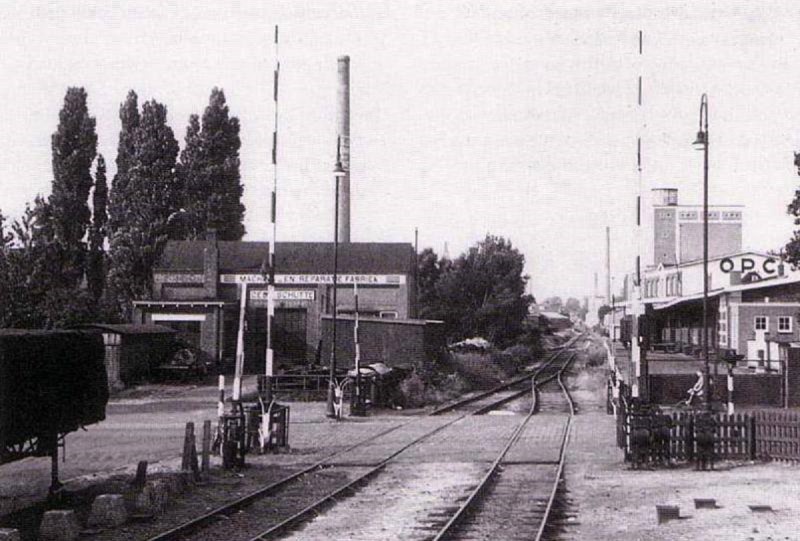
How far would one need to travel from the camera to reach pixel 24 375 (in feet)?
40.9

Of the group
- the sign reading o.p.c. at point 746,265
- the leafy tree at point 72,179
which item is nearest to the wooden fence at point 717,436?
the leafy tree at point 72,179

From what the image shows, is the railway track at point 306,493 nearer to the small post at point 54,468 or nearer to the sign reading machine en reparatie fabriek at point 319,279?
the small post at point 54,468

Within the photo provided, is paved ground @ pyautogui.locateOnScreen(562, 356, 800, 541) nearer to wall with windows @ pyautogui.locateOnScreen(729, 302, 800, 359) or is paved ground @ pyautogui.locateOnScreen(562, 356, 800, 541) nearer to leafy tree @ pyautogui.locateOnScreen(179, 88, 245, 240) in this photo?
wall with windows @ pyautogui.locateOnScreen(729, 302, 800, 359)

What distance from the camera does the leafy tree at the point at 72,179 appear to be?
54625 mm

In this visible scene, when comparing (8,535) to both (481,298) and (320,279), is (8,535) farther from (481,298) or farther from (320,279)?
(481,298)

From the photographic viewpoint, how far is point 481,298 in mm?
62469

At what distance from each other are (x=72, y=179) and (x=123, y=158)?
4022mm

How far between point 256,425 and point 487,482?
5.80 metres

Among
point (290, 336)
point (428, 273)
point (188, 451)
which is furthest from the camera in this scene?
point (428, 273)

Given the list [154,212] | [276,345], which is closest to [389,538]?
[276,345]

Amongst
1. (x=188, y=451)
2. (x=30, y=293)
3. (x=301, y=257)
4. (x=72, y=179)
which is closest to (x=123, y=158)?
(x=72, y=179)

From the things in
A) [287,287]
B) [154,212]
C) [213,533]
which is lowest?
[213,533]

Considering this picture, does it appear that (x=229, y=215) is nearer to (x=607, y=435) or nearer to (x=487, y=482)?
(x=607, y=435)

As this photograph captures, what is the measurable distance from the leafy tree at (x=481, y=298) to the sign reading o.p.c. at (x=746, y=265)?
12.9 metres
